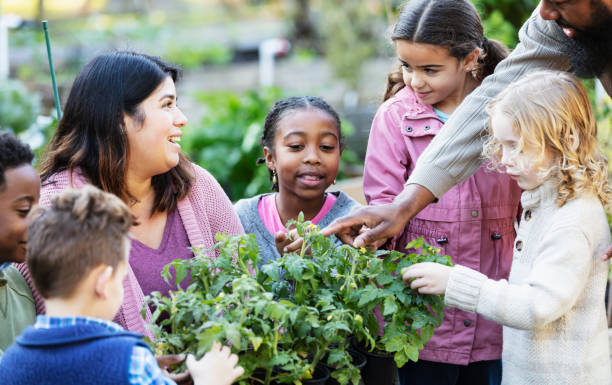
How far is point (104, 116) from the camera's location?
2359mm

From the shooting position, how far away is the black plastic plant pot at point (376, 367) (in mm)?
2051


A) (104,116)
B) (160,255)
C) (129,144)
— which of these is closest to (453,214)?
(160,255)

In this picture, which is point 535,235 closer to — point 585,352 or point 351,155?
point 585,352

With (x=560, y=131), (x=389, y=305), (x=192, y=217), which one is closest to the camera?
(x=389, y=305)

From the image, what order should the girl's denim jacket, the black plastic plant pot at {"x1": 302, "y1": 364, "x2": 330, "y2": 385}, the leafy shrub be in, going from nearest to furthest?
1. the black plastic plant pot at {"x1": 302, "y1": 364, "x2": 330, "y2": 385}
2. the girl's denim jacket
3. the leafy shrub

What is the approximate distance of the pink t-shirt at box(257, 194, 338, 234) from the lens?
9.33ft

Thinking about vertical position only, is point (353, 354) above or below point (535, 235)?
below

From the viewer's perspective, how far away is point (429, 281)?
2.00 metres

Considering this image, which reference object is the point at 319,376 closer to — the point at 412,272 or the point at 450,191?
the point at 412,272

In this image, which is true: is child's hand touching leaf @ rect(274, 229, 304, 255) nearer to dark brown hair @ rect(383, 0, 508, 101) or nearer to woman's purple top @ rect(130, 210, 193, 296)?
woman's purple top @ rect(130, 210, 193, 296)

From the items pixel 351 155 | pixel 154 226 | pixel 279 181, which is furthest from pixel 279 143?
pixel 351 155

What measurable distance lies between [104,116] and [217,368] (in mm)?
1075

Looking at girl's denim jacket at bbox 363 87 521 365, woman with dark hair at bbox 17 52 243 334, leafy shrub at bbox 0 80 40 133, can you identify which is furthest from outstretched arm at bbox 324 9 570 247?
leafy shrub at bbox 0 80 40 133

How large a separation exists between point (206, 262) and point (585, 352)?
3.79 feet
